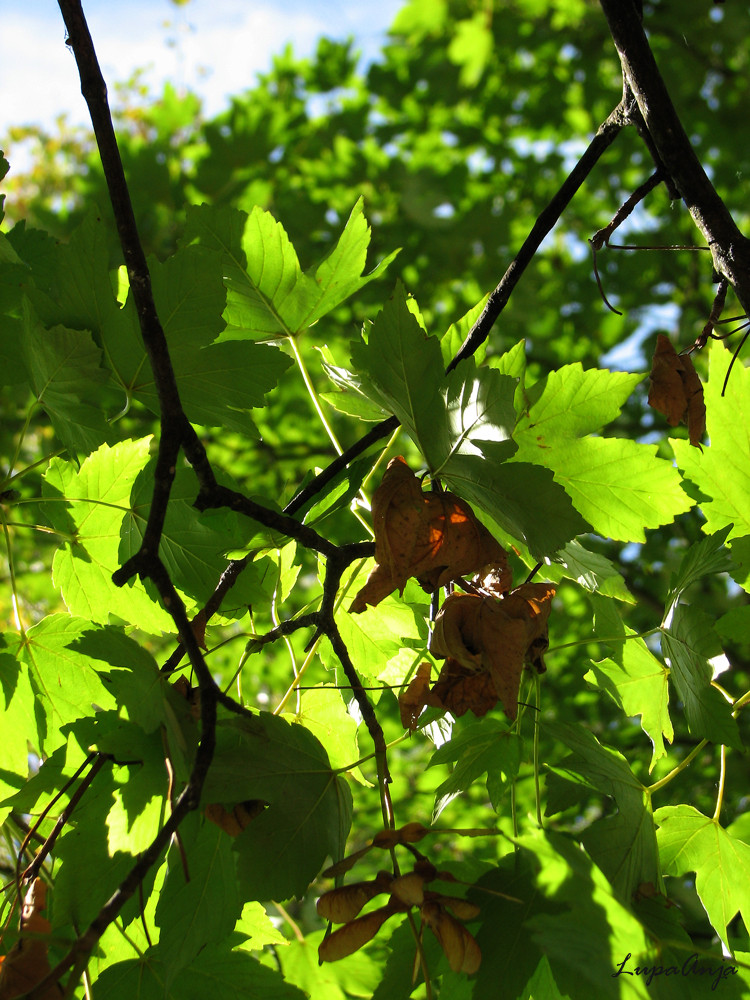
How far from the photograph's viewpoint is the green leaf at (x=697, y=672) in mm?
820

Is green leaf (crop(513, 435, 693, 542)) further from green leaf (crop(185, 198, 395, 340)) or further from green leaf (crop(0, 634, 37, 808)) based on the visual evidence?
green leaf (crop(0, 634, 37, 808))

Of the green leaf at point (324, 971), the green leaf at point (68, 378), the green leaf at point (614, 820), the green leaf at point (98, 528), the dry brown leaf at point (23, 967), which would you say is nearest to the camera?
the dry brown leaf at point (23, 967)

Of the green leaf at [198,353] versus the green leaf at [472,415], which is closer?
the green leaf at [472,415]

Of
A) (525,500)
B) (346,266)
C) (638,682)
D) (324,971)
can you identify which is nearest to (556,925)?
(525,500)

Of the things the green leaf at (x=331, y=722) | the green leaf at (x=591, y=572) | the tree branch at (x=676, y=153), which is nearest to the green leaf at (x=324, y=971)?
the green leaf at (x=331, y=722)

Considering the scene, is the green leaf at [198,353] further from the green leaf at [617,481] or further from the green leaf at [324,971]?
the green leaf at [324,971]

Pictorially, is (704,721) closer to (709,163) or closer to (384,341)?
(384,341)

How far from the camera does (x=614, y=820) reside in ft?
2.63

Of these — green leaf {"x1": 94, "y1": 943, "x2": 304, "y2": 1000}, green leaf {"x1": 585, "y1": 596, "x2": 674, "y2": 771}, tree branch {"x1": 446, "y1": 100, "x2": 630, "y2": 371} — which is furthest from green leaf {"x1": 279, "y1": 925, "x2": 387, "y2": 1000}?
tree branch {"x1": 446, "y1": 100, "x2": 630, "y2": 371}

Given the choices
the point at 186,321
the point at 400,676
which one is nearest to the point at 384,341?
the point at 186,321

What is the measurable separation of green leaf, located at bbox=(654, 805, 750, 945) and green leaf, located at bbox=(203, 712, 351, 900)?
15.9 inches

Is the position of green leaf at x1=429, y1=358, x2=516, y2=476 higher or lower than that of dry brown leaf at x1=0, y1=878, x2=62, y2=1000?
higher

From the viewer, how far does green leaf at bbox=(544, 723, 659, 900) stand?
780 mm

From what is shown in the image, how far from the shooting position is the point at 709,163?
365 centimetres
